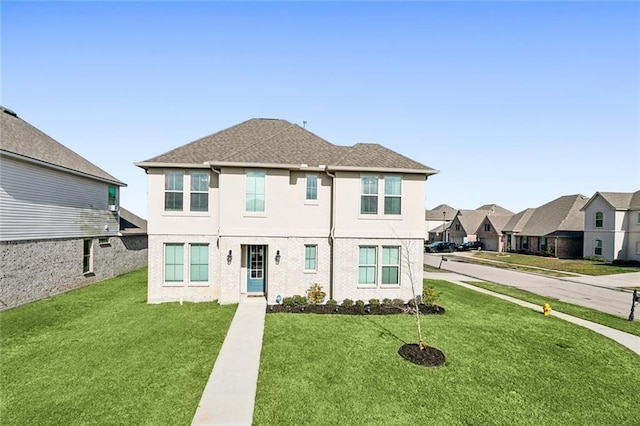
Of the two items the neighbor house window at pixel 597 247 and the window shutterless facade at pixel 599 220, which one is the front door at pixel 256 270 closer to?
the window shutterless facade at pixel 599 220

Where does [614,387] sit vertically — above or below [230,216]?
below

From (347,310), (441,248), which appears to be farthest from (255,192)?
(441,248)

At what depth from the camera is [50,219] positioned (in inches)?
655

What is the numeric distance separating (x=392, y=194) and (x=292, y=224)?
4.91 m

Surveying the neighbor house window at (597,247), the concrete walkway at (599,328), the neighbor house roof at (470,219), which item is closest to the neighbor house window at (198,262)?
the concrete walkway at (599,328)

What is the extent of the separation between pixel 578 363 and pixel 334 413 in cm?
787

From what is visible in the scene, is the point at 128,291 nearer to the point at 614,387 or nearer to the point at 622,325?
the point at 614,387

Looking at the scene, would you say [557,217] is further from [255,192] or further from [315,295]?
[255,192]

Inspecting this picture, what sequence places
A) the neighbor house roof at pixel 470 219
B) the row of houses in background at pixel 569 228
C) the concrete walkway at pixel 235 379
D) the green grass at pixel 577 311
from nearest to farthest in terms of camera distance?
the concrete walkway at pixel 235 379 → the green grass at pixel 577 311 → the row of houses in background at pixel 569 228 → the neighbor house roof at pixel 470 219

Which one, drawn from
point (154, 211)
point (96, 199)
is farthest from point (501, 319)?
point (96, 199)

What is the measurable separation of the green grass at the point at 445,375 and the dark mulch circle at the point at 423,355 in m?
0.24

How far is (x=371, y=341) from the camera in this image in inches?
398

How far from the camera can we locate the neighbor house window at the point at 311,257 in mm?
14414

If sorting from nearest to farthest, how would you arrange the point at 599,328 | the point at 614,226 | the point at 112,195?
1. the point at 599,328
2. the point at 112,195
3. the point at 614,226
